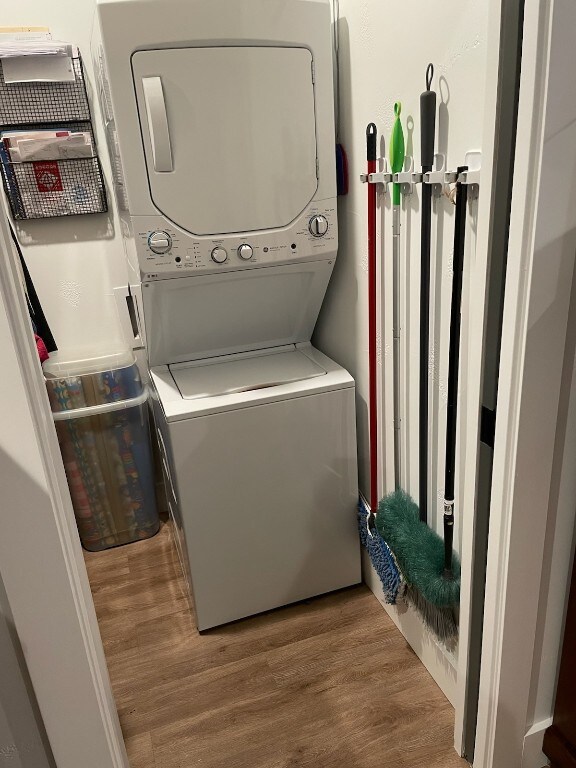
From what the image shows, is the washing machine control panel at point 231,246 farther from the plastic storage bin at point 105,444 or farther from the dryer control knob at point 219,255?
the plastic storage bin at point 105,444

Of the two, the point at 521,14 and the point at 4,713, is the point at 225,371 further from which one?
the point at 521,14

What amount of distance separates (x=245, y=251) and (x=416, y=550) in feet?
3.18

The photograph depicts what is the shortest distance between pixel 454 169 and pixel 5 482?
1061 millimetres

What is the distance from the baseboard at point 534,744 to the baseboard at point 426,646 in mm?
229

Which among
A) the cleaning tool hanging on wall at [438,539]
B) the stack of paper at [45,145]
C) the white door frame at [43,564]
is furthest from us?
the stack of paper at [45,145]

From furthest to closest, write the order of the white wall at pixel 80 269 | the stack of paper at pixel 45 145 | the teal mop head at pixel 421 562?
1. the white wall at pixel 80 269
2. the stack of paper at pixel 45 145
3. the teal mop head at pixel 421 562

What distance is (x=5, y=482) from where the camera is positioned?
885 millimetres

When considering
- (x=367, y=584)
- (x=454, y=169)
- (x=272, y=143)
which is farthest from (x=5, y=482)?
(x=367, y=584)

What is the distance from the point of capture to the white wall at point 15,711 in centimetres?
95

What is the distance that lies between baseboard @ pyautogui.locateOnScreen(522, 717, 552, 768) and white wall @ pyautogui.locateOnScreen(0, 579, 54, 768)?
1099 millimetres

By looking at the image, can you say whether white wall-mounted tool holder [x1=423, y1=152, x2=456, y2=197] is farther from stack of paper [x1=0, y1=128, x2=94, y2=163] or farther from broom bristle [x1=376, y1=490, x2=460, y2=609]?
stack of paper [x1=0, y1=128, x2=94, y2=163]

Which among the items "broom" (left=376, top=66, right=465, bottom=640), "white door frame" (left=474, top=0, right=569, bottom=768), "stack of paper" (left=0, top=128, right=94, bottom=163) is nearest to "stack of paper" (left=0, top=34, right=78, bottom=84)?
"stack of paper" (left=0, top=128, right=94, bottom=163)

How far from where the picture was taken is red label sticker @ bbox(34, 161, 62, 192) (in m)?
2.07

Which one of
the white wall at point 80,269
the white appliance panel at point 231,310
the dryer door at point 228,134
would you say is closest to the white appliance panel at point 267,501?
the white appliance panel at point 231,310
